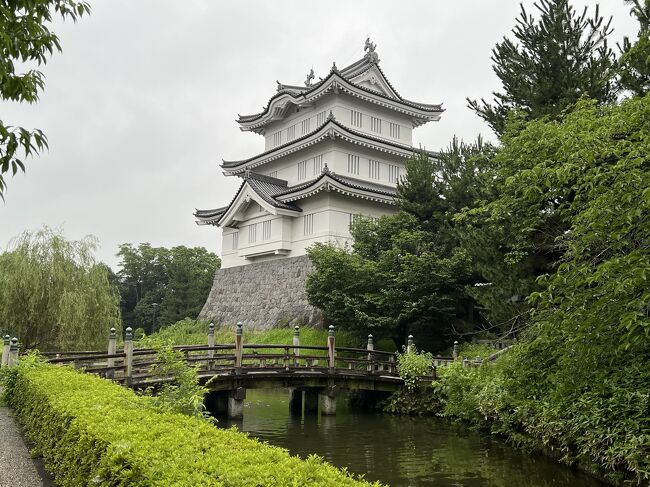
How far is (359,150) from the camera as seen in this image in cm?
3162

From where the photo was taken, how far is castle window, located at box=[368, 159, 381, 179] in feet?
105

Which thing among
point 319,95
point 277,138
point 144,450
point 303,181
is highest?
point 319,95

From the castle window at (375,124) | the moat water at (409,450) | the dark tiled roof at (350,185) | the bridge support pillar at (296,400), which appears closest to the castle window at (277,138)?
the castle window at (375,124)

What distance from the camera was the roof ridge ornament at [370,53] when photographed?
Result: 34188mm

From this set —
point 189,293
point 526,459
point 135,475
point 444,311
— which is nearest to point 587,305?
point 526,459

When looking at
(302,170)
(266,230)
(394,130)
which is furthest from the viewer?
(394,130)

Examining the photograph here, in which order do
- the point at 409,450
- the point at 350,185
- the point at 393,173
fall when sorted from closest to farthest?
1. the point at 409,450
2. the point at 350,185
3. the point at 393,173

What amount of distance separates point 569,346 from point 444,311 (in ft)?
43.3

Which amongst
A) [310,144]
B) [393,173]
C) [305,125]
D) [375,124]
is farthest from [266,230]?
[375,124]

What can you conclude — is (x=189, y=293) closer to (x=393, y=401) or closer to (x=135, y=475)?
(x=393, y=401)

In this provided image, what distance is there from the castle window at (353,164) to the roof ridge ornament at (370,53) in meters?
7.07

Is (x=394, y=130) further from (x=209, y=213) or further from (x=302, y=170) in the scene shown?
(x=209, y=213)

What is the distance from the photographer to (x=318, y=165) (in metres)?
31.6

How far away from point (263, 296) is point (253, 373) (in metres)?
14.2
